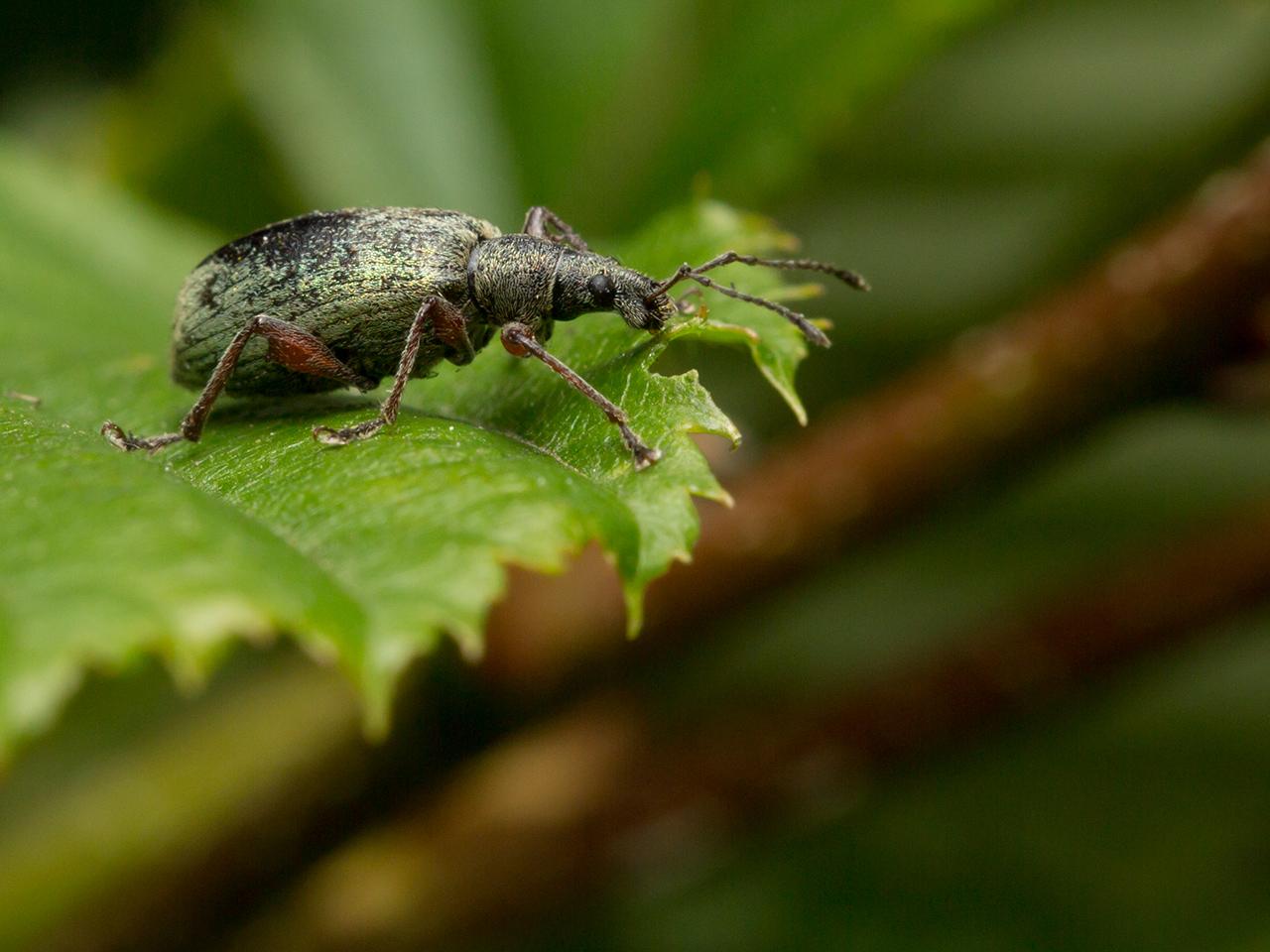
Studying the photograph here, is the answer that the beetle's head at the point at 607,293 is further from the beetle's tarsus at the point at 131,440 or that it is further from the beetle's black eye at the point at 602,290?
the beetle's tarsus at the point at 131,440

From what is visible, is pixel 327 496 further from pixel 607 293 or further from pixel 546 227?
pixel 546 227

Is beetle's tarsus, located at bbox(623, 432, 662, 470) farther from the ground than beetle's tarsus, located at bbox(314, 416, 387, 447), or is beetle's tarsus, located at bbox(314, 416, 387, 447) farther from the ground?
beetle's tarsus, located at bbox(314, 416, 387, 447)

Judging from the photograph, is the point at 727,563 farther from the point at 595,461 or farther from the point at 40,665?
the point at 40,665

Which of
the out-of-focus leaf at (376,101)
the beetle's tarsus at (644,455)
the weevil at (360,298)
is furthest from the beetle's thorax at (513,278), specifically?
the out-of-focus leaf at (376,101)

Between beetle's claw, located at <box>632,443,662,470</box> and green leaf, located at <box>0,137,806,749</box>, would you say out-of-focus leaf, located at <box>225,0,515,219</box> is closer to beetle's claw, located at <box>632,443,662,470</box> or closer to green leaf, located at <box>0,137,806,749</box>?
green leaf, located at <box>0,137,806,749</box>

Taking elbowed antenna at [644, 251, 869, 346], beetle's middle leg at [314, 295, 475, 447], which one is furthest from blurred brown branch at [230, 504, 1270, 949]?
elbowed antenna at [644, 251, 869, 346]

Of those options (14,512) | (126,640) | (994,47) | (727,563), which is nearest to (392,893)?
(727,563)

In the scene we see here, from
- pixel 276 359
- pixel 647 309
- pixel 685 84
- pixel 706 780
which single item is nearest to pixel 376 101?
pixel 685 84
